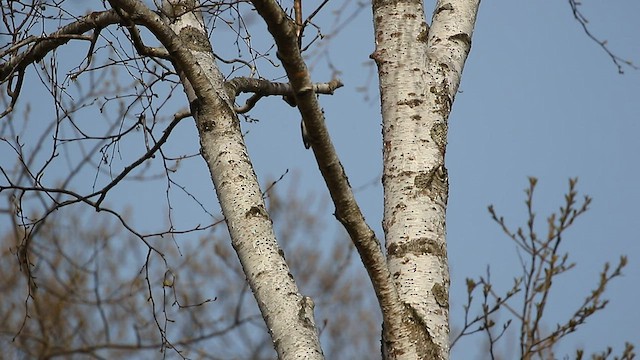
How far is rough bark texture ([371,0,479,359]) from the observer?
7.93 feet

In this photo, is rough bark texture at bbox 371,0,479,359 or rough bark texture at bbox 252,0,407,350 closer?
rough bark texture at bbox 252,0,407,350

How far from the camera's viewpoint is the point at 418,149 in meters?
2.70

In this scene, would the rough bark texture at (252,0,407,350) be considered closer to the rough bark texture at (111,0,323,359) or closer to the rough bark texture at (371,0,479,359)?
the rough bark texture at (371,0,479,359)

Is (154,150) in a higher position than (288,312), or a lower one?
higher

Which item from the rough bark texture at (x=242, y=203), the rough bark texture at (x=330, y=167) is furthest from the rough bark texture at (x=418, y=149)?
the rough bark texture at (x=242, y=203)

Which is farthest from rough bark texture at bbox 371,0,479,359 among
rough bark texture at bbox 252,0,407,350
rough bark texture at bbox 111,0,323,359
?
rough bark texture at bbox 111,0,323,359

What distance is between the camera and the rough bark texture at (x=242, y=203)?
2.32 metres

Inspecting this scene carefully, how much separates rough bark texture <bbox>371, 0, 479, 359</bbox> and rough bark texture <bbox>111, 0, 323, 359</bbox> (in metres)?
0.27

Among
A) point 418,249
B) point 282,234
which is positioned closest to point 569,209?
point 418,249

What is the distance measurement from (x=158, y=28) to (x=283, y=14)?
72 cm

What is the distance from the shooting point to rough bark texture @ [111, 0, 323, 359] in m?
2.32

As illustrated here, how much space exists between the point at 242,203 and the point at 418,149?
23.4 inches

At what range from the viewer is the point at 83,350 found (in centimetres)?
856

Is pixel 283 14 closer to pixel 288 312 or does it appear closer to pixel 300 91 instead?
pixel 300 91
